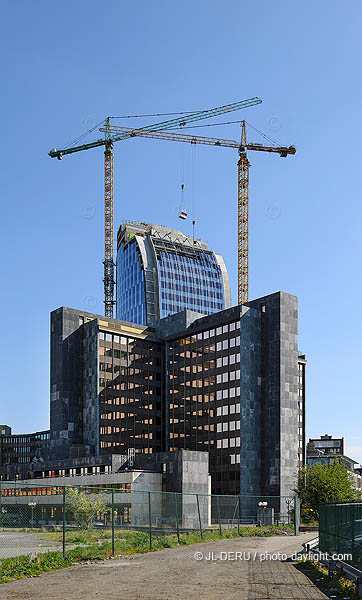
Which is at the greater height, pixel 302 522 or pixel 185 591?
pixel 185 591

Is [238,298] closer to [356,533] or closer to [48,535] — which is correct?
[48,535]

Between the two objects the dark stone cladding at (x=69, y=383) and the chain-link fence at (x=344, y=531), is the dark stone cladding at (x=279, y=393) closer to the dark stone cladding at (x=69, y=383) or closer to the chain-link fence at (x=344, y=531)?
the dark stone cladding at (x=69, y=383)

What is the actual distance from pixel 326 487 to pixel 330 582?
4895 centimetres

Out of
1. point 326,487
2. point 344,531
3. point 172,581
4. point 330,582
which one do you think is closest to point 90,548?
point 172,581

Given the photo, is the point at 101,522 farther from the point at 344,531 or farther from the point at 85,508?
the point at 344,531

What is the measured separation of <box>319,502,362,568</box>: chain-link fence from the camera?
22953 millimetres

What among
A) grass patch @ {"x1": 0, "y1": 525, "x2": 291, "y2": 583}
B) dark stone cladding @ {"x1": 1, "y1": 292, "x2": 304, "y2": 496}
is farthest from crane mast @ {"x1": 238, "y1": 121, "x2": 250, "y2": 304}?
grass patch @ {"x1": 0, "y1": 525, "x2": 291, "y2": 583}

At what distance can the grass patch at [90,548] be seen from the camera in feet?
87.8

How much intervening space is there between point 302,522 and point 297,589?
5091 centimetres

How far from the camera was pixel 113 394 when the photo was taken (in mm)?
125938

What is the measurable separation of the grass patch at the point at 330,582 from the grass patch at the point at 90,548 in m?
9.90

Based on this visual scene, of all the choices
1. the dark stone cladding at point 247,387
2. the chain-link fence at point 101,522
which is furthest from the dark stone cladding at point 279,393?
the chain-link fence at point 101,522

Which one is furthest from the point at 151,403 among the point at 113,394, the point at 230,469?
the point at 230,469

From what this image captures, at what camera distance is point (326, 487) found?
231 feet
